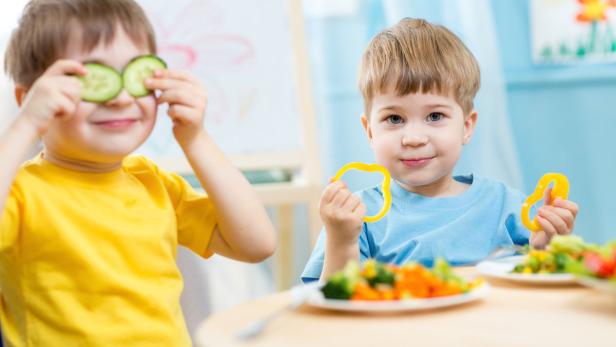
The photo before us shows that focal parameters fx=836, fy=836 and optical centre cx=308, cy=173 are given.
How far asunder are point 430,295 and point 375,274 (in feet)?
0.20

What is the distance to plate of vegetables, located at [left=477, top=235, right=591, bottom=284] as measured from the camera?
3.25 feet

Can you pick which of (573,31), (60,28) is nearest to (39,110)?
(60,28)

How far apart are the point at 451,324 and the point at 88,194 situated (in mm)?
533

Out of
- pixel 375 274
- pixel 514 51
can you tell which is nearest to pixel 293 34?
pixel 514 51

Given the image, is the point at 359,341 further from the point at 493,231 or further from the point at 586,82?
the point at 586,82

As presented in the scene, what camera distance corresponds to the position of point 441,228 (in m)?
1.45

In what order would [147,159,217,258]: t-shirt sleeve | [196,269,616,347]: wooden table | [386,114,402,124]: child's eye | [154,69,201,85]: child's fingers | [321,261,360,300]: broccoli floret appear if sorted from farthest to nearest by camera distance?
[386,114,402,124]: child's eye
[147,159,217,258]: t-shirt sleeve
[154,69,201,85]: child's fingers
[321,261,360,300]: broccoli floret
[196,269,616,347]: wooden table

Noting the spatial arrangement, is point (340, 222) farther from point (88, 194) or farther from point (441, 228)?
point (88, 194)

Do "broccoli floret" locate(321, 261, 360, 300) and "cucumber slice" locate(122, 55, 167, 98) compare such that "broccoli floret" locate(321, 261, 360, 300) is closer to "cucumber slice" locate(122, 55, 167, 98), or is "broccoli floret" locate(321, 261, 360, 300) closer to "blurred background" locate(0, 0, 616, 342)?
"cucumber slice" locate(122, 55, 167, 98)

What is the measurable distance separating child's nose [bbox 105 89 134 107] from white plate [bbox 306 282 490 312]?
0.37 meters

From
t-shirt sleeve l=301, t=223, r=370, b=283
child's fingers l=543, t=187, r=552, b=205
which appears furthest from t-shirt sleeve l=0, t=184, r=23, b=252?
child's fingers l=543, t=187, r=552, b=205

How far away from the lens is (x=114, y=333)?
1.06 meters

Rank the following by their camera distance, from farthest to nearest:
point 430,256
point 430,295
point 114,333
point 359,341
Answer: point 430,256 < point 114,333 < point 430,295 < point 359,341

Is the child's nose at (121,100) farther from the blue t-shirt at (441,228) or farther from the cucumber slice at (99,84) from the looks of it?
the blue t-shirt at (441,228)
